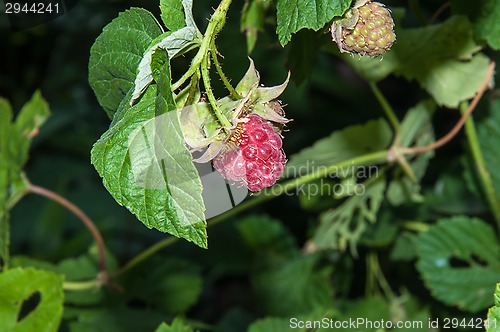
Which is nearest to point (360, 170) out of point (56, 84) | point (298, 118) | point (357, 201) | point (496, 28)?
point (357, 201)

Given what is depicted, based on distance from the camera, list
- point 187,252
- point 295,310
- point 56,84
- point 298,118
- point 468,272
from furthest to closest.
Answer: point 56,84, point 298,118, point 187,252, point 295,310, point 468,272

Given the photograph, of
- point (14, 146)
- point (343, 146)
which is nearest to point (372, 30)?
point (343, 146)

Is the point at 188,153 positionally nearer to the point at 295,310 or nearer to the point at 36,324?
the point at 36,324

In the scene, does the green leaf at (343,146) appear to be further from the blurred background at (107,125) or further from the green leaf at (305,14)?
the green leaf at (305,14)

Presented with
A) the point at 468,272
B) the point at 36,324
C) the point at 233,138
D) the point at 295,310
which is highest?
the point at 233,138

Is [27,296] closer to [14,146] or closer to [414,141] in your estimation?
[14,146]
